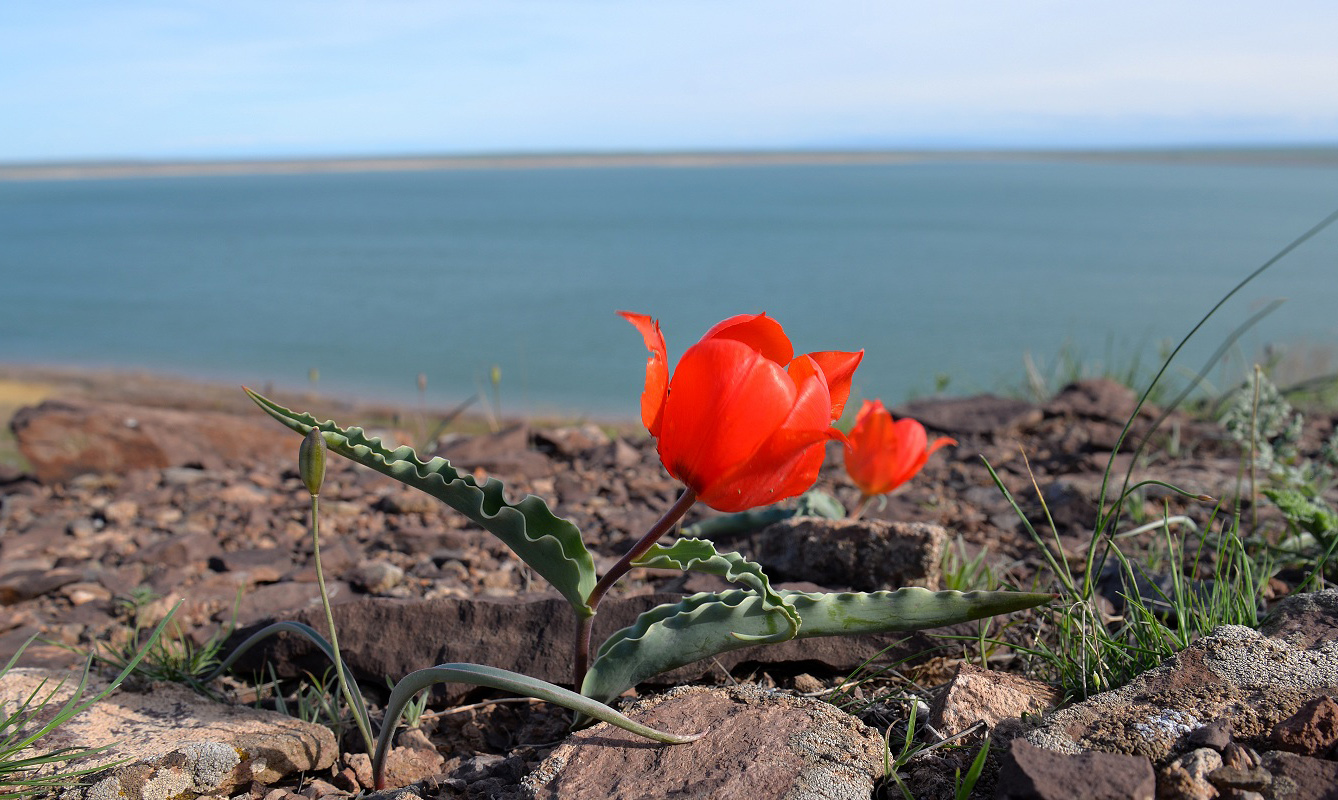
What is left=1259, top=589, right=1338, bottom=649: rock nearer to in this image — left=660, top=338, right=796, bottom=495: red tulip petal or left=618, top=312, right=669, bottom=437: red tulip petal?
left=660, top=338, right=796, bottom=495: red tulip petal

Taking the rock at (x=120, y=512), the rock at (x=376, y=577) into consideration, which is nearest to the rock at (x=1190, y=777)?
the rock at (x=376, y=577)

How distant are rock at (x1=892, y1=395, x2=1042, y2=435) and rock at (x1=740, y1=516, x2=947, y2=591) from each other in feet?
7.52

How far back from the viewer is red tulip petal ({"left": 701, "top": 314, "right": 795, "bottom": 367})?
1317 millimetres

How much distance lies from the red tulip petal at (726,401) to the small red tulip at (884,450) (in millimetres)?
1161

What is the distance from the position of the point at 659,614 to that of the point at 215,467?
3596 millimetres

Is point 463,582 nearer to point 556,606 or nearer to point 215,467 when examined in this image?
point 556,606

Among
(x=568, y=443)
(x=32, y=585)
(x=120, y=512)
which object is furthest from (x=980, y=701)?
(x=120, y=512)

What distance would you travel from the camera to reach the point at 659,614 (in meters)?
1.59

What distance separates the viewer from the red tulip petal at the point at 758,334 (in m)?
1.32

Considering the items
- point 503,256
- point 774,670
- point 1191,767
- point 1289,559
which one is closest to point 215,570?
point 774,670

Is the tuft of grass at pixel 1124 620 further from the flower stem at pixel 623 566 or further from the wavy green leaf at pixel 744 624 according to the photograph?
the flower stem at pixel 623 566

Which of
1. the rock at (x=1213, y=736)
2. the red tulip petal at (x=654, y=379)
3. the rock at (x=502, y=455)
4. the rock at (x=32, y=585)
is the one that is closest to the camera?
the rock at (x=1213, y=736)

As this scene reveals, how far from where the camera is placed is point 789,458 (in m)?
1.25

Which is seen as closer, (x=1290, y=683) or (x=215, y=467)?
(x=1290, y=683)
